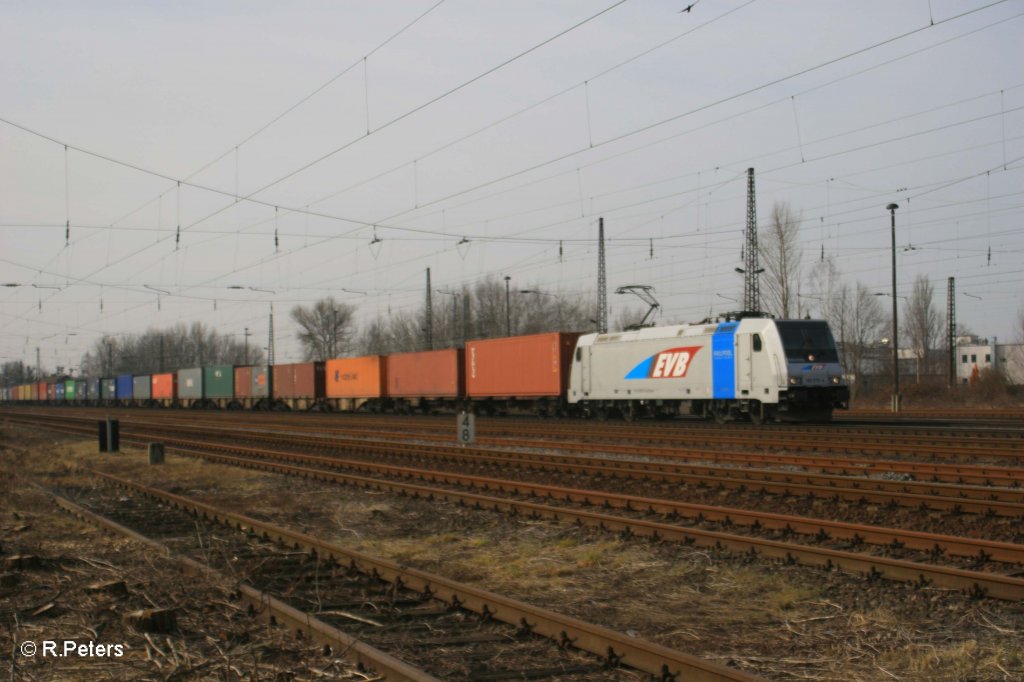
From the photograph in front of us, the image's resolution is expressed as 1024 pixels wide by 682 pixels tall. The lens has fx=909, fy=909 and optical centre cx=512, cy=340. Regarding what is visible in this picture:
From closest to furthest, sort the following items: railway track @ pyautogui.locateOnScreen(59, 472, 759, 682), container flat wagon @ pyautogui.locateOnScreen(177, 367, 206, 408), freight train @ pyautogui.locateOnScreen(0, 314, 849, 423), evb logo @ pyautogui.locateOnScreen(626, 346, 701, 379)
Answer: railway track @ pyautogui.locateOnScreen(59, 472, 759, 682) → freight train @ pyautogui.locateOnScreen(0, 314, 849, 423) → evb logo @ pyautogui.locateOnScreen(626, 346, 701, 379) → container flat wagon @ pyautogui.locateOnScreen(177, 367, 206, 408)

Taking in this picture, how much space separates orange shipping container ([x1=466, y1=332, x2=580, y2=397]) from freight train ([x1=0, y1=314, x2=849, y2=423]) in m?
0.04

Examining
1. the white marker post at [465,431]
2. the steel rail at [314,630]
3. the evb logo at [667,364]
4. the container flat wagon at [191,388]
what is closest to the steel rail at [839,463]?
the white marker post at [465,431]

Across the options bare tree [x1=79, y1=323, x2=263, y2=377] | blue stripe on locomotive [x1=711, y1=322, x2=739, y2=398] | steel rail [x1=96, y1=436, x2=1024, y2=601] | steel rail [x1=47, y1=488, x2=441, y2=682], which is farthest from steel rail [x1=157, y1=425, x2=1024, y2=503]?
bare tree [x1=79, y1=323, x2=263, y2=377]

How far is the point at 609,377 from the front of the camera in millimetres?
31922

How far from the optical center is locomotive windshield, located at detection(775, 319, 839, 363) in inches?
985

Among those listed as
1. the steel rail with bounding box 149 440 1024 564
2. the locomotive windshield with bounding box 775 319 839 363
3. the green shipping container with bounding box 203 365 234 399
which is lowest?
the steel rail with bounding box 149 440 1024 564

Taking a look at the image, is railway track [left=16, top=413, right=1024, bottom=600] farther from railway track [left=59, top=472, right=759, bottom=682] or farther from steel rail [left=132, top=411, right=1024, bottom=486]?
steel rail [left=132, top=411, right=1024, bottom=486]

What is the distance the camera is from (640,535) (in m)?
10.6

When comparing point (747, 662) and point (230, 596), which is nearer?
point (747, 662)

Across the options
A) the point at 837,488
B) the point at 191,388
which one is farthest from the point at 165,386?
the point at 837,488

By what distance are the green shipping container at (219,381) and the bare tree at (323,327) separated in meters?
14.7

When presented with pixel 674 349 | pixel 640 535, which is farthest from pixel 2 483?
pixel 674 349

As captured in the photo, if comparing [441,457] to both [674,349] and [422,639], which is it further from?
[422,639]

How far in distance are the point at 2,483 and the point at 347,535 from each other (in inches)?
347
